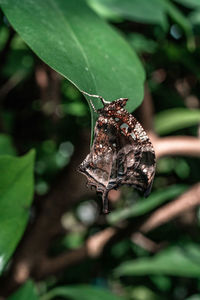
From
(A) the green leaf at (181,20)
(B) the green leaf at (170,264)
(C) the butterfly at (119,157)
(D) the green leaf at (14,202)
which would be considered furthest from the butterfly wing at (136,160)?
(B) the green leaf at (170,264)

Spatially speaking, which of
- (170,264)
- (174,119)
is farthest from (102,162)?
(170,264)

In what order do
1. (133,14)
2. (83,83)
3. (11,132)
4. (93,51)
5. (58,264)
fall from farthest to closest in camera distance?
(11,132) → (58,264) → (133,14) → (93,51) → (83,83)

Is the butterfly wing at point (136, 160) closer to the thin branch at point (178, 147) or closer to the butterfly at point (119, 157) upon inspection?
the butterfly at point (119, 157)

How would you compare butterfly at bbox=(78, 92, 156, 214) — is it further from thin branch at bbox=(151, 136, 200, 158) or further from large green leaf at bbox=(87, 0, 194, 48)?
thin branch at bbox=(151, 136, 200, 158)

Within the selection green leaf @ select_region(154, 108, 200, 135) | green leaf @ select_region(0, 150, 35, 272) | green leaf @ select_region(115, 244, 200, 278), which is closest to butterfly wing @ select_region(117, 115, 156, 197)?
green leaf @ select_region(0, 150, 35, 272)

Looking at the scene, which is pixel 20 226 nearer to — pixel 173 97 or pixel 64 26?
pixel 64 26

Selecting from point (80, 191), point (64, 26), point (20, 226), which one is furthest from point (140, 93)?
point (80, 191)

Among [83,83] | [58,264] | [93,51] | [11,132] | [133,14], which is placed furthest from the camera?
[11,132]
